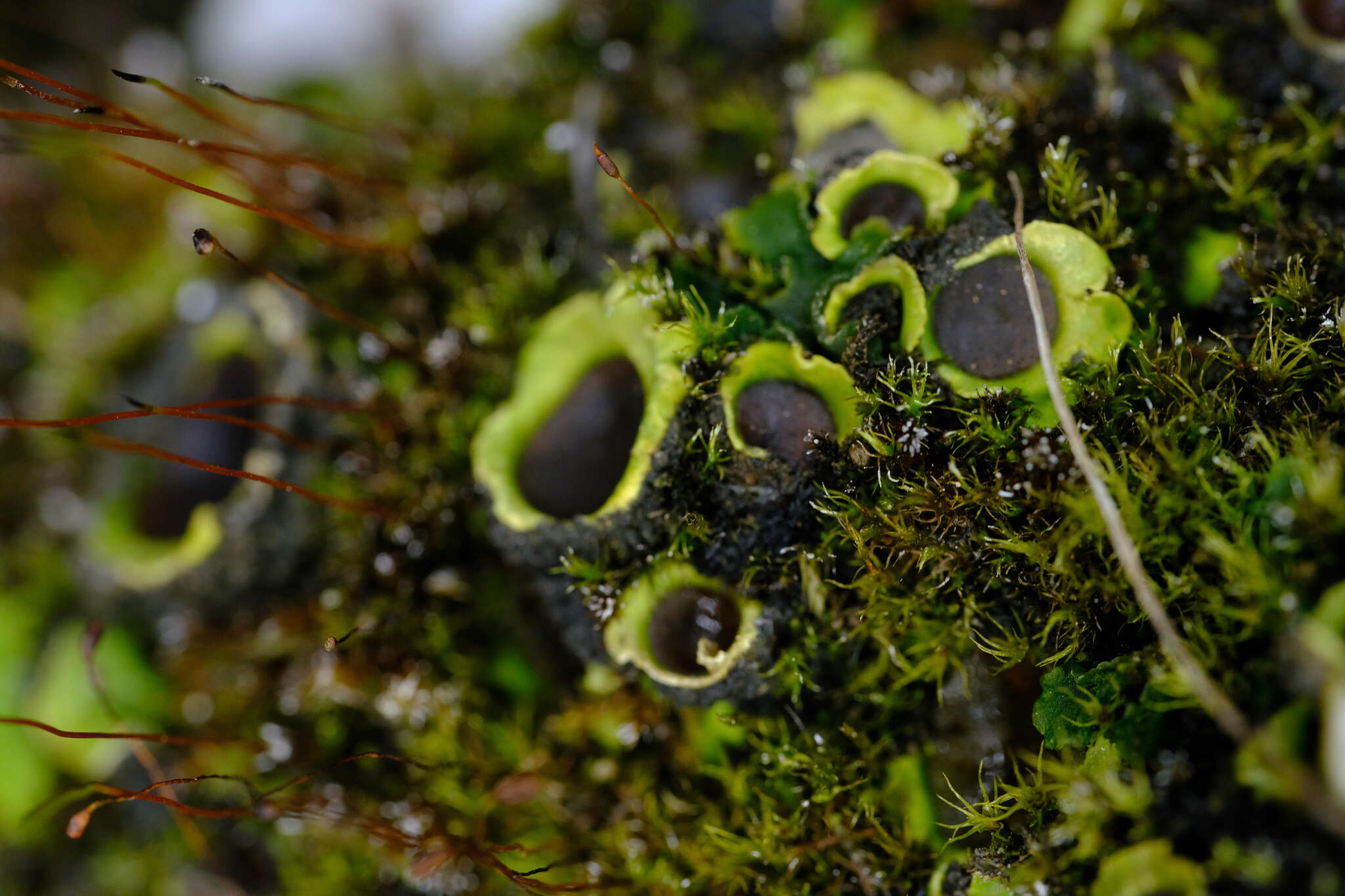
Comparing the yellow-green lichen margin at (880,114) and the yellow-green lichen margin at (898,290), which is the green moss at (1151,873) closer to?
the yellow-green lichen margin at (898,290)

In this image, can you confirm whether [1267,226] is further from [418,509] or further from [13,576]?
[13,576]

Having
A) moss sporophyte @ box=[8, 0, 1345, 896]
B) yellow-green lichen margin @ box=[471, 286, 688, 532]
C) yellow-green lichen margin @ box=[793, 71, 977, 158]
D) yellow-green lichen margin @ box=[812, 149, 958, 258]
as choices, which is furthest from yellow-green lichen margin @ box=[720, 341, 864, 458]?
yellow-green lichen margin @ box=[793, 71, 977, 158]

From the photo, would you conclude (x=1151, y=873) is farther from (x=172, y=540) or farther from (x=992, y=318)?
(x=172, y=540)

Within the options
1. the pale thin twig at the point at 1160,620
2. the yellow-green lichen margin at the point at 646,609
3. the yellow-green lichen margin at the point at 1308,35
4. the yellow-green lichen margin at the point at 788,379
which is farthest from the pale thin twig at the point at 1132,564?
the yellow-green lichen margin at the point at 1308,35

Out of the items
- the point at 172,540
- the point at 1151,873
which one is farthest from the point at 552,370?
the point at 1151,873

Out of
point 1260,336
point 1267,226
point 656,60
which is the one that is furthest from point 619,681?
point 656,60

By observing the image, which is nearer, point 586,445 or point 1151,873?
point 1151,873
